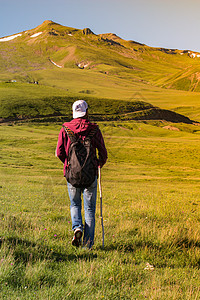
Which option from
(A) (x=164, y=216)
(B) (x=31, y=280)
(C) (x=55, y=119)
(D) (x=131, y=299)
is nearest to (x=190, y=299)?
(D) (x=131, y=299)

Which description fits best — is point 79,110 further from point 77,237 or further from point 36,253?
point 36,253

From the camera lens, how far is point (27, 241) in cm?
446

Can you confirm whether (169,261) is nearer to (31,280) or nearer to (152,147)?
(31,280)

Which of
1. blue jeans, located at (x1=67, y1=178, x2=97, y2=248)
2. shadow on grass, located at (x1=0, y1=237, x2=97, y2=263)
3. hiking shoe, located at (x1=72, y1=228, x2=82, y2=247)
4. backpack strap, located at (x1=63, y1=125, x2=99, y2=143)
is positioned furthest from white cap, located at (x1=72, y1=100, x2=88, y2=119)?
shadow on grass, located at (x1=0, y1=237, x2=97, y2=263)

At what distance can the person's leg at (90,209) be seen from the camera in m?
4.69

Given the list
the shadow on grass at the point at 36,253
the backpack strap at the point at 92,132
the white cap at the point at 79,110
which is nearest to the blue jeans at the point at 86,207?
the shadow on grass at the point at 36,253

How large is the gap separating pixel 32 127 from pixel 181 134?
52.9 m

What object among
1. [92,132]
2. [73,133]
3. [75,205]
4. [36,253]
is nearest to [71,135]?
[73,133]

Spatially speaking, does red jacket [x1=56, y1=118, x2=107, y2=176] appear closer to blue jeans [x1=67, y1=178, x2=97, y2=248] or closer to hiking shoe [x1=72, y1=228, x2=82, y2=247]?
blue jeans [x1=67, y1=178, x2=97, y2=248]

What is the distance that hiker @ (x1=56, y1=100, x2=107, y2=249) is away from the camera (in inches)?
176

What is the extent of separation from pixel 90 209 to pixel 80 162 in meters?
0.90

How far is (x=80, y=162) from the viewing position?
4.47 meters

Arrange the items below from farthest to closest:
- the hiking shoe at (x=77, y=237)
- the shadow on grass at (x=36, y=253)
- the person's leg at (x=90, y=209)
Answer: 1. the person's leg at (x=90, y=209)
2. the hiking shoe at (x=77, y=237)
3. the shadow on grass at (x=36, y=253)

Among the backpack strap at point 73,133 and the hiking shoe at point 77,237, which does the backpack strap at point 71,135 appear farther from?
the hiking shoe at point 77,237
